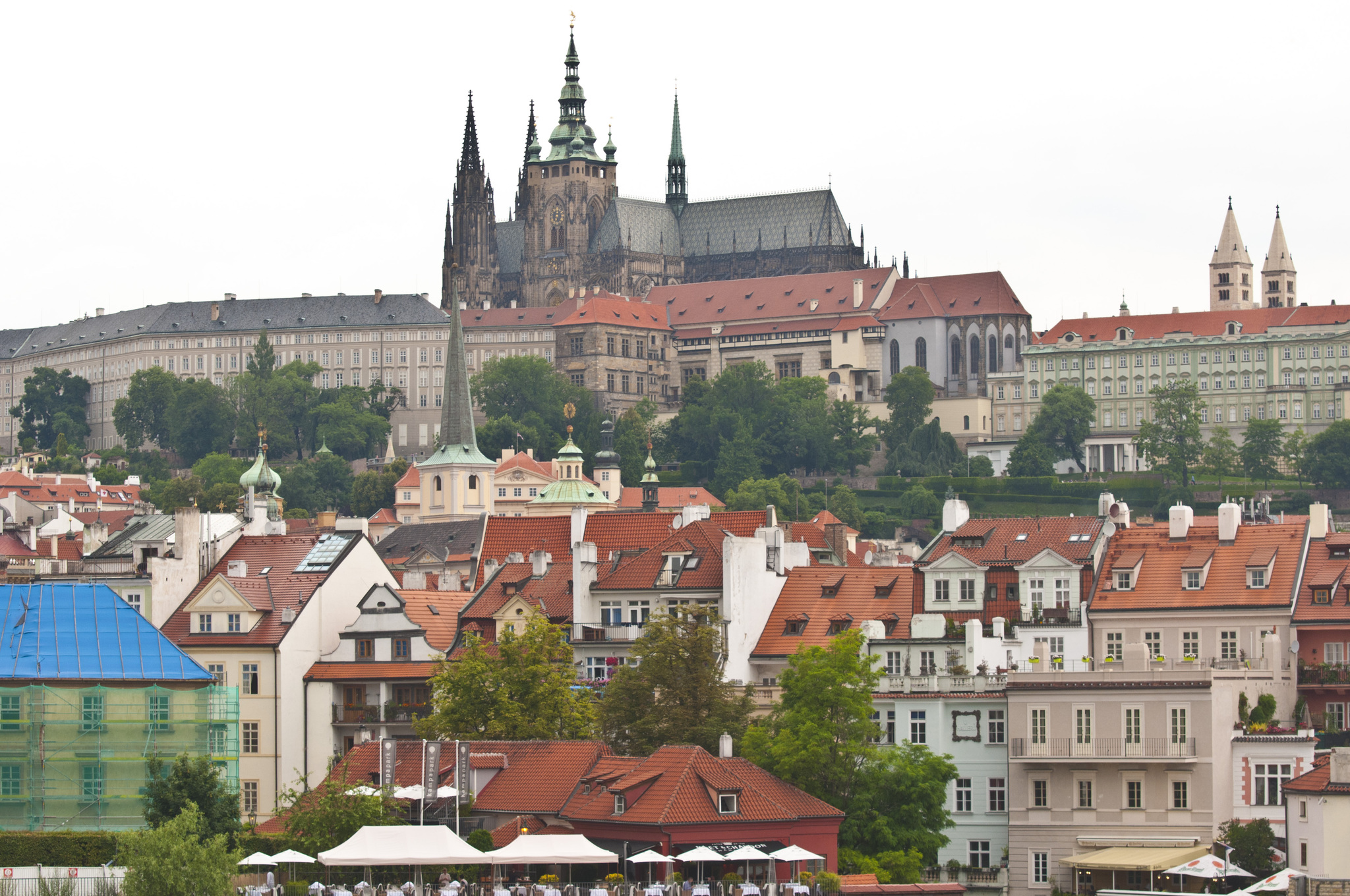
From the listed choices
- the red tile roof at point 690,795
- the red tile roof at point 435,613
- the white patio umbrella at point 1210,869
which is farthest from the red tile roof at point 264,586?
the white patio umbrella at point 1210,869

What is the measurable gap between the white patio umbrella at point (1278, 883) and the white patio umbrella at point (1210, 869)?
172 cm

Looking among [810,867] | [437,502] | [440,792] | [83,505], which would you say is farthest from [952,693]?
[83,505]

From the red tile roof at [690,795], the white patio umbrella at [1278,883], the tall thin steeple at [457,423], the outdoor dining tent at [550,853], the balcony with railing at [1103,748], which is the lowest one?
the white patio umbrella at [1278,883]

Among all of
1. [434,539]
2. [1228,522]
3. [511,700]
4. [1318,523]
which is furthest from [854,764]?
[434,539]

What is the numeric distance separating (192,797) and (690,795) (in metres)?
9.94

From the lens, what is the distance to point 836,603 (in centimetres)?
7200

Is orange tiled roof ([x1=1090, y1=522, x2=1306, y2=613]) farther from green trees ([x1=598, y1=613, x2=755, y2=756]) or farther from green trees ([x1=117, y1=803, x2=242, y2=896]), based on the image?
green trees ([x1=117, y1=803, x2=242, y2=896])

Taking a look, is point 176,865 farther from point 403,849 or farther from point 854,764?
point 854,764

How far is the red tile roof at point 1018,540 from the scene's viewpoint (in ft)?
233

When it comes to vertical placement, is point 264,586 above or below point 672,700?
above

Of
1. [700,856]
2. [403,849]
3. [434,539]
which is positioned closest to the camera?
[403,849]

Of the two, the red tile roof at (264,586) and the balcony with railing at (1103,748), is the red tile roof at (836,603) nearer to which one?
the balcony with railing at (1103,748)

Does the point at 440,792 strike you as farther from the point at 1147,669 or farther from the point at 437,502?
the point at 437,502

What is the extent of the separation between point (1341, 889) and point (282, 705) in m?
29.5
